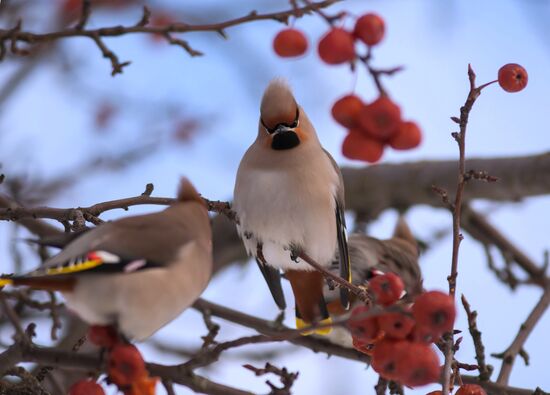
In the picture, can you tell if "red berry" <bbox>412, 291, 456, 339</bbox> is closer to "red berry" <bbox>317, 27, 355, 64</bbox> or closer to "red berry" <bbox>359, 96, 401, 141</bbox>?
"red berry" <bbox>359, 96, 401, 141</bbox>

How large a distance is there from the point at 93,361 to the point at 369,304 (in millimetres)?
770

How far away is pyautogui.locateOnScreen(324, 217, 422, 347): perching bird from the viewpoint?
3.91 meters

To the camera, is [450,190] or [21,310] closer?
[21,310]

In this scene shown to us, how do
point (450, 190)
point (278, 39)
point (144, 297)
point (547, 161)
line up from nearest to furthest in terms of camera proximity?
point (144, 297), point (278, 39), point (547, 161), point (450, 190)

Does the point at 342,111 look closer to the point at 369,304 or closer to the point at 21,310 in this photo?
the point at 369,304

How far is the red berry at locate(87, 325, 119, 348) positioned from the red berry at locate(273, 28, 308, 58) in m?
1.48

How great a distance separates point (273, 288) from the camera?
10.8 feet

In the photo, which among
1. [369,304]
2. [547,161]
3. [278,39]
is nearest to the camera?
[369,304]

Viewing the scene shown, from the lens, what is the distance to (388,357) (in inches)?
77.7

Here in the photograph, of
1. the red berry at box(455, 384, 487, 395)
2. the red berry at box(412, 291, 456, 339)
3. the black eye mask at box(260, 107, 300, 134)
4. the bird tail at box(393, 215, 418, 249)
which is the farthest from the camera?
the bird tail at box(393, 215, 418, 249)

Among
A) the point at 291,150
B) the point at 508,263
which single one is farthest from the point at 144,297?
the point at 508,263

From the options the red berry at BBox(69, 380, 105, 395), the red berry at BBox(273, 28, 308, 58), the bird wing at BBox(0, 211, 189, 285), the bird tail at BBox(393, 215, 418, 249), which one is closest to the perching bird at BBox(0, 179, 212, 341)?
the bird wing at BBox(0, 211, 189, 285)

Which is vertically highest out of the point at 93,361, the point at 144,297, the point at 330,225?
the point at 144,297

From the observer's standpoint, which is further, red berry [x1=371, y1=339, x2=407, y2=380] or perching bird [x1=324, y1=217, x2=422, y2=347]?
perching bird [x1=324, y1=217, x2=422, y2=347]
